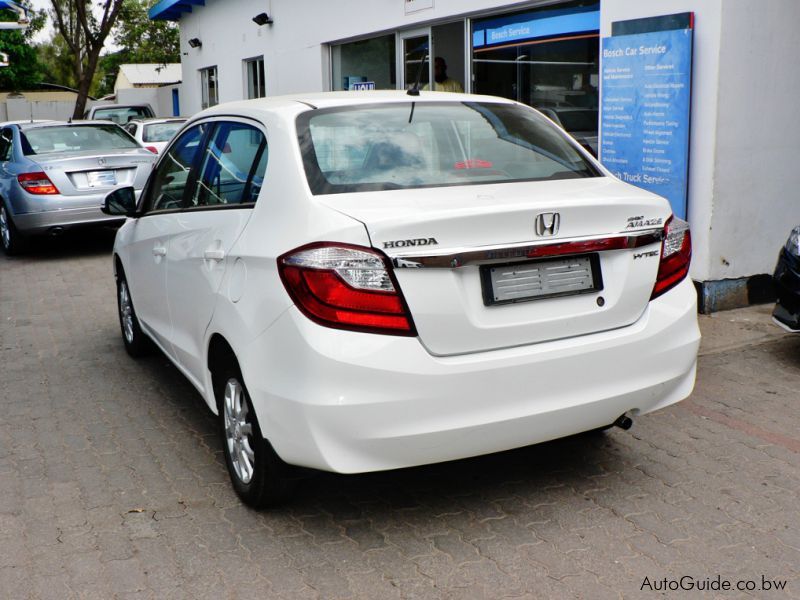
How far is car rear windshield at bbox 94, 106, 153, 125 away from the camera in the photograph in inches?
813

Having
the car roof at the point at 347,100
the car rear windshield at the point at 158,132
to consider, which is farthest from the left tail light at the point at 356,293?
the car rear windshield at the point at 158,132

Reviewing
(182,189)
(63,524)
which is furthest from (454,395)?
(182,189)

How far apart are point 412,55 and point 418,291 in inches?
354

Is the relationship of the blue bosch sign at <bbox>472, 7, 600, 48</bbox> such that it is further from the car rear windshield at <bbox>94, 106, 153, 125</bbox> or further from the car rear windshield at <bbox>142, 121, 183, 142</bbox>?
the car rear windshield at <bbox>94, 106, 153, 125</bbox>

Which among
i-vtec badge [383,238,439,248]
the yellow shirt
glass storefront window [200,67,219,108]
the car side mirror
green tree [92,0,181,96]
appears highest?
green tree [92,0,181,96]

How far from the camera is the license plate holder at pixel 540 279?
330 centimetres

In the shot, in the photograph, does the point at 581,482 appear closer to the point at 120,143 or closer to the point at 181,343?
the point at 181,343

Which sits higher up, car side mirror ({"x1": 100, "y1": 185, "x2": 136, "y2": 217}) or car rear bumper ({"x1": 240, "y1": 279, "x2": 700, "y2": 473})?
car side mirror ({"x1": 100, "y1": 185, "x2": 136, "y2": 217})

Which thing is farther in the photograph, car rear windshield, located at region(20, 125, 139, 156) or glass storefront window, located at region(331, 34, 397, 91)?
glass storefront window, located at region(331, 34, 397, 91)

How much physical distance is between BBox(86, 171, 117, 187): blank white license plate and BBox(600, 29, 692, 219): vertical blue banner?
5.74 metres

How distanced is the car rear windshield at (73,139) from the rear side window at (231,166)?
7.31 m

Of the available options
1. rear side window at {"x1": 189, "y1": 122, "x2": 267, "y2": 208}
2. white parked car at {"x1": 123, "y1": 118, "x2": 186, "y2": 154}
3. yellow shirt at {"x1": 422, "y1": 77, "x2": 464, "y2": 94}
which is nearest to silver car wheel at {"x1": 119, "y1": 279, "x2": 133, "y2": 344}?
rear side window at {"x1": 189, "y1": 122, "x2": 267, "y2": 208}

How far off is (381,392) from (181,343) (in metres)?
1.71

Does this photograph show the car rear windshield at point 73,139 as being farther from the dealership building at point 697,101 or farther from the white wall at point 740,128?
the white wall at point 740,128
